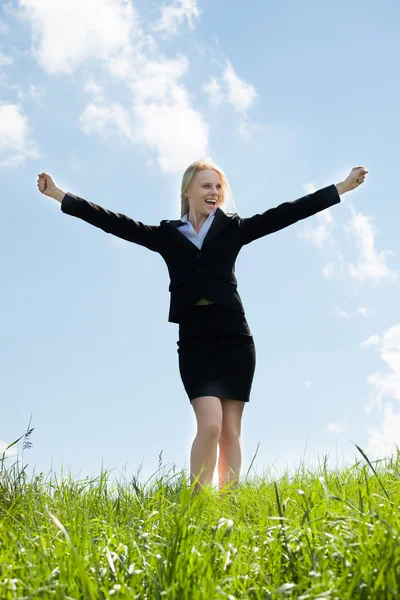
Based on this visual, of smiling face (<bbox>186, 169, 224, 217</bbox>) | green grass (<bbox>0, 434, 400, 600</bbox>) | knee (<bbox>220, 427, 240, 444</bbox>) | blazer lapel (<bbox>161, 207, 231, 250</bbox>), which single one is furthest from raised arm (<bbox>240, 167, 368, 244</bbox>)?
green grass (<bbox>0, 434, 400, 600</bbox>)

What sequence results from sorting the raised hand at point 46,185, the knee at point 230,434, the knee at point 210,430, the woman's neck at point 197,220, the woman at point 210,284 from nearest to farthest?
the knee at point 210,430
the woman at point 210,284
the knee at point 230,434
the raised hand at point 46,185
the woman's neck at point 197,220

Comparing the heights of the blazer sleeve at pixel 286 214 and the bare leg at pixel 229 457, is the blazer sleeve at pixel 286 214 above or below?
above

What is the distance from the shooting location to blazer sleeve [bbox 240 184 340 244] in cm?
541

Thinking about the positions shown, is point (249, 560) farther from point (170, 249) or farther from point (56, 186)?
point (56, 186)

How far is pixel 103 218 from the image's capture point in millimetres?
5320

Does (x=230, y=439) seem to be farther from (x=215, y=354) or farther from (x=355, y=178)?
(x=355, y=178)

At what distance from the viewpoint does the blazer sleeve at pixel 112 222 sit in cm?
529

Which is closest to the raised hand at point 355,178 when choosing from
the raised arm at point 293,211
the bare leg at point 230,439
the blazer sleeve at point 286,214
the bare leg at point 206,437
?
the raised arm at point 293,211

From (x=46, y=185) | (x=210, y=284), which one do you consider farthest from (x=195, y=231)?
(x=46, y=185)

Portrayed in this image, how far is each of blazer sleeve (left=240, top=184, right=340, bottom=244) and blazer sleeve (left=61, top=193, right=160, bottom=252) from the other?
0.75 metres

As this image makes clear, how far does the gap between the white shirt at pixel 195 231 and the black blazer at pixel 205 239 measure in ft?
0.17

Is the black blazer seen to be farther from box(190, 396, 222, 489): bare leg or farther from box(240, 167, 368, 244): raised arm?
box(190, 396, 222, 489): bare leg

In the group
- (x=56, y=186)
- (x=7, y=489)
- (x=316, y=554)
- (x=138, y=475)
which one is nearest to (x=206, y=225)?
(x=56, y=186)

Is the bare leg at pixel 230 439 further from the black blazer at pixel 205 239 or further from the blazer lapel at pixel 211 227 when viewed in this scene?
A: the blazer lapel at pixel 211 227
